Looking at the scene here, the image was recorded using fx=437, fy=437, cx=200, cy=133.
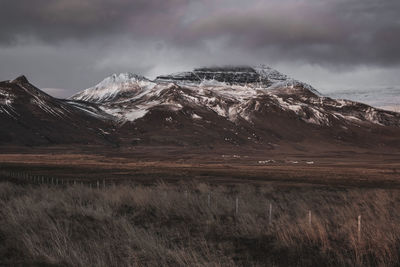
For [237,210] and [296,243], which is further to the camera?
[237,210]

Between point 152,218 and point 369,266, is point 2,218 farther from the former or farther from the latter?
point 369,266

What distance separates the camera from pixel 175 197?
17484 mm

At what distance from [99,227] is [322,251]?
5795 millimetres

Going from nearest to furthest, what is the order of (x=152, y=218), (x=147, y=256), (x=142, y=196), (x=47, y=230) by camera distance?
(x=147, y=256)
(x=47, y=230)
(x=152, y=218)
(x=142, y=196)

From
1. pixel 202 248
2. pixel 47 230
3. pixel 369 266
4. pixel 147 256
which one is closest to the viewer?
pixel 369 266

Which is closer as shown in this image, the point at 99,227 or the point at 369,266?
the point at 369,266

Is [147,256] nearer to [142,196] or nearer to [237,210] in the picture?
[237,210]

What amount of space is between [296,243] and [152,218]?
540 cm

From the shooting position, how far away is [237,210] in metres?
14.6

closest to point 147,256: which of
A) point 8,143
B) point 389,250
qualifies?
point 389,250

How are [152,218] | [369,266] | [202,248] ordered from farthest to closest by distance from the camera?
[152,218]
[202,248]
[369,266]

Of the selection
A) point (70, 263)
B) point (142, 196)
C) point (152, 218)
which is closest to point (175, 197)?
point (142, 196)

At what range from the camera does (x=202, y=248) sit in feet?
31.4

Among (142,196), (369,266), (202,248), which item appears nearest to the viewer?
(369,266)
